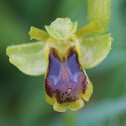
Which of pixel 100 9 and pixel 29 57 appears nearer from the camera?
pixel 100 9

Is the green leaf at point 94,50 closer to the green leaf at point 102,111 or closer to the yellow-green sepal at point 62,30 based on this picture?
the yellow-green sepal at point 62,30

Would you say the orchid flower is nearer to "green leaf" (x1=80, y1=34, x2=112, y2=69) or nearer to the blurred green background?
"green leaf" (x1=80, y1=34, x2=112, y2=69)

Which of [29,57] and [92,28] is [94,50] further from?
[29,57]

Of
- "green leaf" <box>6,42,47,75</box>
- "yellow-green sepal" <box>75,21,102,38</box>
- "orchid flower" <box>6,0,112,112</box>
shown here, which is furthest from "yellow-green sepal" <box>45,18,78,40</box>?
"green leaf" <box>6,42,47,75</box>

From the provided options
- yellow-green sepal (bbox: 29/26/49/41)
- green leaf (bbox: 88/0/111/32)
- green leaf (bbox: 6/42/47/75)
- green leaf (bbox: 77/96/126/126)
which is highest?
green leaf (bbox: 88/0/111/32)

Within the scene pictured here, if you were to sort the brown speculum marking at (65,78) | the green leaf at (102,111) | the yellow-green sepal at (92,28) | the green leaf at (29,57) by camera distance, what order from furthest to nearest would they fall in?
the green leaf at (102,111), the green leaf at (29,57), the yellow-green sepal at (92,28), the brown speculum marking at (65,78)

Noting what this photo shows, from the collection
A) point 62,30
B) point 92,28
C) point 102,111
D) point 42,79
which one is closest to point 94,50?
point 92,28

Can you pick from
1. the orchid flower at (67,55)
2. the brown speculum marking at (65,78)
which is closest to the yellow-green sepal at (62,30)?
the orchid flower at (67,55)

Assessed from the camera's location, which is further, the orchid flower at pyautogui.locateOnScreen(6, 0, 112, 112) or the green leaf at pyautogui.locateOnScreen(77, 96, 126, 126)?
the green leaf at pyautogui.locateOnScreen(77, 96, 126, 126)
